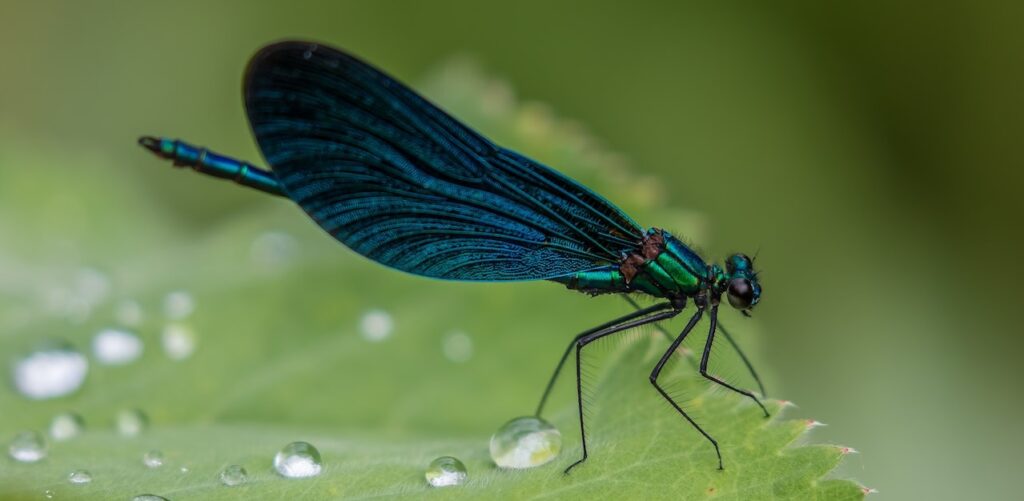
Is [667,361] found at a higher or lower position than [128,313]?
lower

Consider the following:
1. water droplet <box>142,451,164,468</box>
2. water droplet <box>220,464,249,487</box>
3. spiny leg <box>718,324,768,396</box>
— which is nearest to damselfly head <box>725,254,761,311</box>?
spiny leg <box>718,324,768,396</box>

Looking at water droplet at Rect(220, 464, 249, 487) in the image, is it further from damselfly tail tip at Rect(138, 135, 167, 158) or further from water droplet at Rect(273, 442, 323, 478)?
damselfly tail tip at Rect(138, 135, 167, 158)

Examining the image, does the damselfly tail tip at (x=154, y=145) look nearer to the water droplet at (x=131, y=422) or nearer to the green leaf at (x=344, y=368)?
the green leaf at (x=344, y=368)

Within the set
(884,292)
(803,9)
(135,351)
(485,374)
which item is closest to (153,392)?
(135,351)

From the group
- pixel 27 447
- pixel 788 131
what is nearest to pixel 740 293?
pixel 27 447

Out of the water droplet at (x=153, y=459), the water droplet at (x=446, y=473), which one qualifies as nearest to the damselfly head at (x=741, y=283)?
the water droplet at (x=446, y=473)

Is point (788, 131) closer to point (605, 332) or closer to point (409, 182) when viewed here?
point (605, 332)
